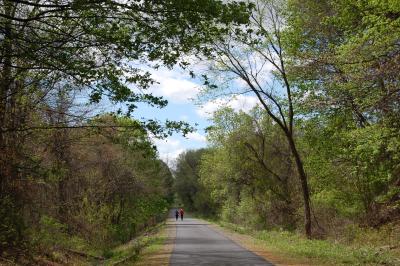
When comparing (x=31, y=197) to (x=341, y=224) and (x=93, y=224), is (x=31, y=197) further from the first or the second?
(x=341, y=224)

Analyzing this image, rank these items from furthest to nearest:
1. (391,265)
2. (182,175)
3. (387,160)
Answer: (182,175) → (387,160) → (391,265)

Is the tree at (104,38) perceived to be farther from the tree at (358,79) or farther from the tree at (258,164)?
the tree at (258,164)

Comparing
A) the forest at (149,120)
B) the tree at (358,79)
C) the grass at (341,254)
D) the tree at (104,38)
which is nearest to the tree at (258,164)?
the forest at (149,120)

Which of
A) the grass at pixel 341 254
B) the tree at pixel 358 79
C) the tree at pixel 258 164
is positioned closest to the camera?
the grass at pixel 341 254

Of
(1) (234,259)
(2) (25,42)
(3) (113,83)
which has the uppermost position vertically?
(2) (25,42)

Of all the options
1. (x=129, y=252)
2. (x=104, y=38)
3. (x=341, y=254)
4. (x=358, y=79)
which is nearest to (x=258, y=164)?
(x=129, y=252)

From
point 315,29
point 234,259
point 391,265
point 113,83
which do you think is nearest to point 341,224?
point 315,29

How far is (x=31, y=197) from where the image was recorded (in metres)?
16.4

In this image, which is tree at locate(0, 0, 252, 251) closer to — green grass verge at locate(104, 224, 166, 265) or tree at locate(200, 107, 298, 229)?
green grass verge at locate(104, 224, 166, 265)

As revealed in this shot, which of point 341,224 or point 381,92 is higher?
point 381,92

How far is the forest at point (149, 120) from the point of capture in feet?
34.9

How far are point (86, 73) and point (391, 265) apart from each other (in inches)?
390

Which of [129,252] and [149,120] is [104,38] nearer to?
[149,120]

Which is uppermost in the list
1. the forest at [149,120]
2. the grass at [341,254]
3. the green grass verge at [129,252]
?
the forest at [149,120]
